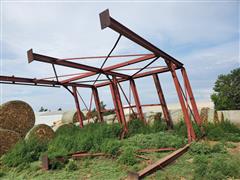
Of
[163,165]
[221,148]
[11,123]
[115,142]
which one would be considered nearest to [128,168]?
[163,165]

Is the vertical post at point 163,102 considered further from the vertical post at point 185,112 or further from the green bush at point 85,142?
the green bush at point 85,142

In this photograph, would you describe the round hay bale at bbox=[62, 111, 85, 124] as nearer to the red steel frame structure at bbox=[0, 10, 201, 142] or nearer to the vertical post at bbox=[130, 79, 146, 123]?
the red steel frame structure at bbox=[0, 10, 201, 142]

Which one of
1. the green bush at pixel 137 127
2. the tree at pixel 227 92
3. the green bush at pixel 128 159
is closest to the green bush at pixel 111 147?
the green bush at pixel 128 159

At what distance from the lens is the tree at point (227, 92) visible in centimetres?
1967

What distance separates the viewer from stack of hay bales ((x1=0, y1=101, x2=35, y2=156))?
7934 mm

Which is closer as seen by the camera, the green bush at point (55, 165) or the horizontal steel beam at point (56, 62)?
the green bush at point (55, 165)

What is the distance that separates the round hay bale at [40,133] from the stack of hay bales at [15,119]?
24.4 inches

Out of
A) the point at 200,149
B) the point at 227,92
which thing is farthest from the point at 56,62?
the point at 227,92

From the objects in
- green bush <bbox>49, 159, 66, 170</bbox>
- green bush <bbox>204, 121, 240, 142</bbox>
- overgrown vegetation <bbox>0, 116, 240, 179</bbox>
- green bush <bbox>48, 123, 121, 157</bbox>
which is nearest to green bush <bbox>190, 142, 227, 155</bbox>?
overgrown vegetation <bbox>0, 116, 240, 179</bbox>

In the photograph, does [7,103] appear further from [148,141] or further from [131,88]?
[148,141]

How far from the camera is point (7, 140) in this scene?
24.9 feet

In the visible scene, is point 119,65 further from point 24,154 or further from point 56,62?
point 24,154

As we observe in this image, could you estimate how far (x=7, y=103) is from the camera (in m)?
9.02

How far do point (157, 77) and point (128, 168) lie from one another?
5.71 m
